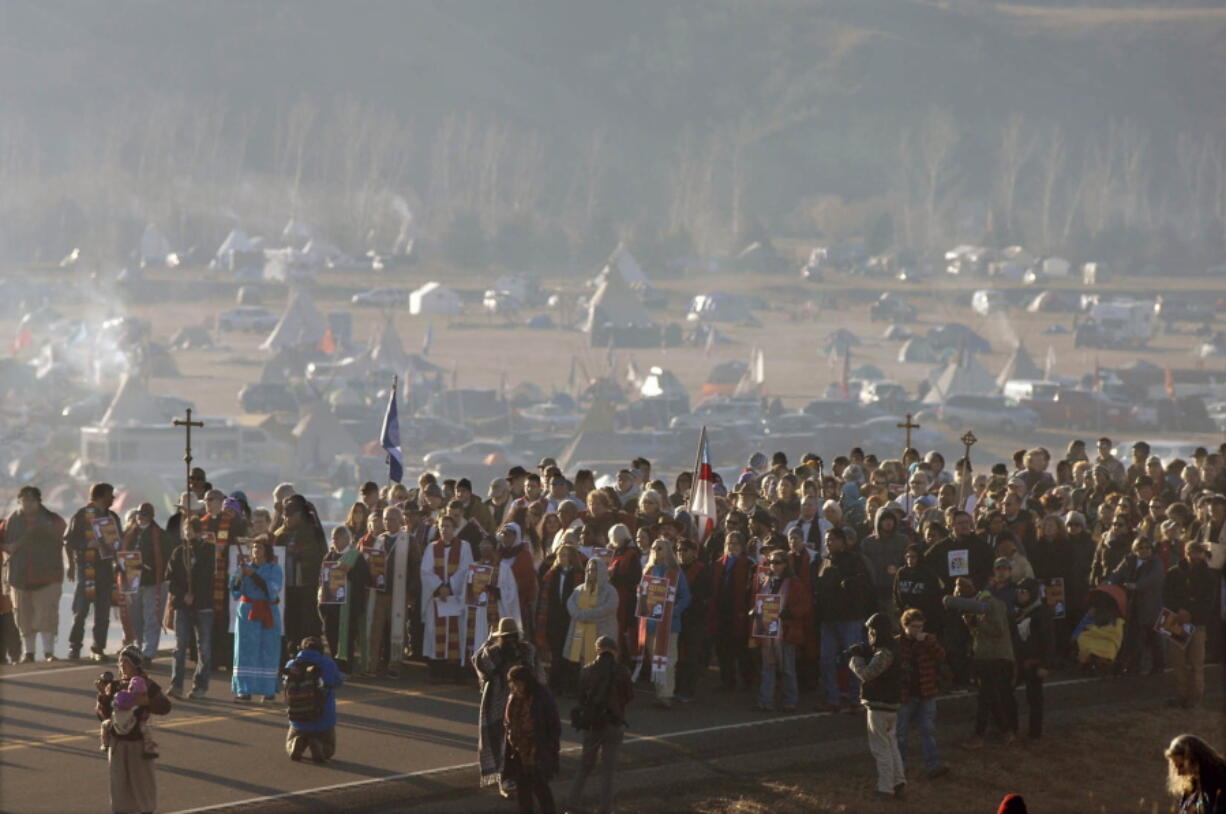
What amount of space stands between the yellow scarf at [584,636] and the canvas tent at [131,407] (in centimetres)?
7195

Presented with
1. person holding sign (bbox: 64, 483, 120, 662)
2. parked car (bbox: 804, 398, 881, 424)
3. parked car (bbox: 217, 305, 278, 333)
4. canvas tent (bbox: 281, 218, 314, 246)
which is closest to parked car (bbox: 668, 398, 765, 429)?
parked car (bbox: 804, 398, 881, 424)

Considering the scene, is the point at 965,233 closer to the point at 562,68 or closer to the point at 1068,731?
the point at 562,68

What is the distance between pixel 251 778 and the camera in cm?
1323

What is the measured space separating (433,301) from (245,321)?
11.7m

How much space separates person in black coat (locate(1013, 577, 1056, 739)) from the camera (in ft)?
48.1

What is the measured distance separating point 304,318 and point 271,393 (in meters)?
11.7

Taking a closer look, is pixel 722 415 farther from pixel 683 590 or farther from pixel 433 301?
pixel 683 590

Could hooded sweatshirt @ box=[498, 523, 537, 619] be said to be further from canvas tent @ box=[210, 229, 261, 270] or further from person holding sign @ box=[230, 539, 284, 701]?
canvas tent @ box=[210, 229, 261, 270]

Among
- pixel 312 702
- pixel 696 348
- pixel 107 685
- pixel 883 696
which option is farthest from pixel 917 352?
pixel 107 685

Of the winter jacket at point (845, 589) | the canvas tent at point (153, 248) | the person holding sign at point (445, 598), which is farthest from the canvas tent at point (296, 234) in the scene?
the winter jacket at point (845, 589)

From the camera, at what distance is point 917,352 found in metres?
106

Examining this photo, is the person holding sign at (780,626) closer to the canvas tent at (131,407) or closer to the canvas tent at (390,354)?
the canvas tent at (131,407)

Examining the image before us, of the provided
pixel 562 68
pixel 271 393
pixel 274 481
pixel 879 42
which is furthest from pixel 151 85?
pixel 274 481

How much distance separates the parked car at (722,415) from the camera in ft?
302
